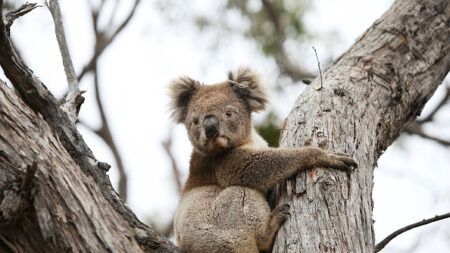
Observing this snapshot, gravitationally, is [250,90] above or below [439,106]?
below

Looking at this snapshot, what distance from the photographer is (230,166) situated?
4.43 metres

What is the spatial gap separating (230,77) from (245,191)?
1.55 meters

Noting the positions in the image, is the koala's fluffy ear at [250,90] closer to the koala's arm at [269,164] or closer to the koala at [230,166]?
the koala at [230,166]

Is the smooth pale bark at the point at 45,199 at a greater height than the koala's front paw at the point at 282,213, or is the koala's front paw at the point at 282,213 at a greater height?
the koala's front paw at the point at 282,213

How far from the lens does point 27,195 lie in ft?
7.53

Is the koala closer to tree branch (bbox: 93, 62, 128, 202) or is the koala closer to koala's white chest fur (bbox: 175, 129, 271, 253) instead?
koala's white chest fur (bbox: 175, 129, 271, 253)

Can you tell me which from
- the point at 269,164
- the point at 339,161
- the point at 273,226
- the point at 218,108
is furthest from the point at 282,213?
the point at 218,108

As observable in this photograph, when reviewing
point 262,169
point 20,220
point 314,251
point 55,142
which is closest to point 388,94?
point 262,169

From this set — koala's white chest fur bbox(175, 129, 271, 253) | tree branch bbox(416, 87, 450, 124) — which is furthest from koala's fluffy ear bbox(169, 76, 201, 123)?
tree branch bbox(416, 87, 450, 124)

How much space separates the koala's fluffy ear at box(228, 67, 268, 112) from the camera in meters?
5.05

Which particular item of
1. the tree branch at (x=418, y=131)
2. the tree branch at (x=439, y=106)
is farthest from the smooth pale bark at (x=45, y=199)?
the tree branch at (x=439, y=106)

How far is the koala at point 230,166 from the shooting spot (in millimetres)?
3758

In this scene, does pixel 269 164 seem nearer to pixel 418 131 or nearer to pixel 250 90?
pixel 250 90

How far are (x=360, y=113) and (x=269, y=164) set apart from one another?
3.16 ft
